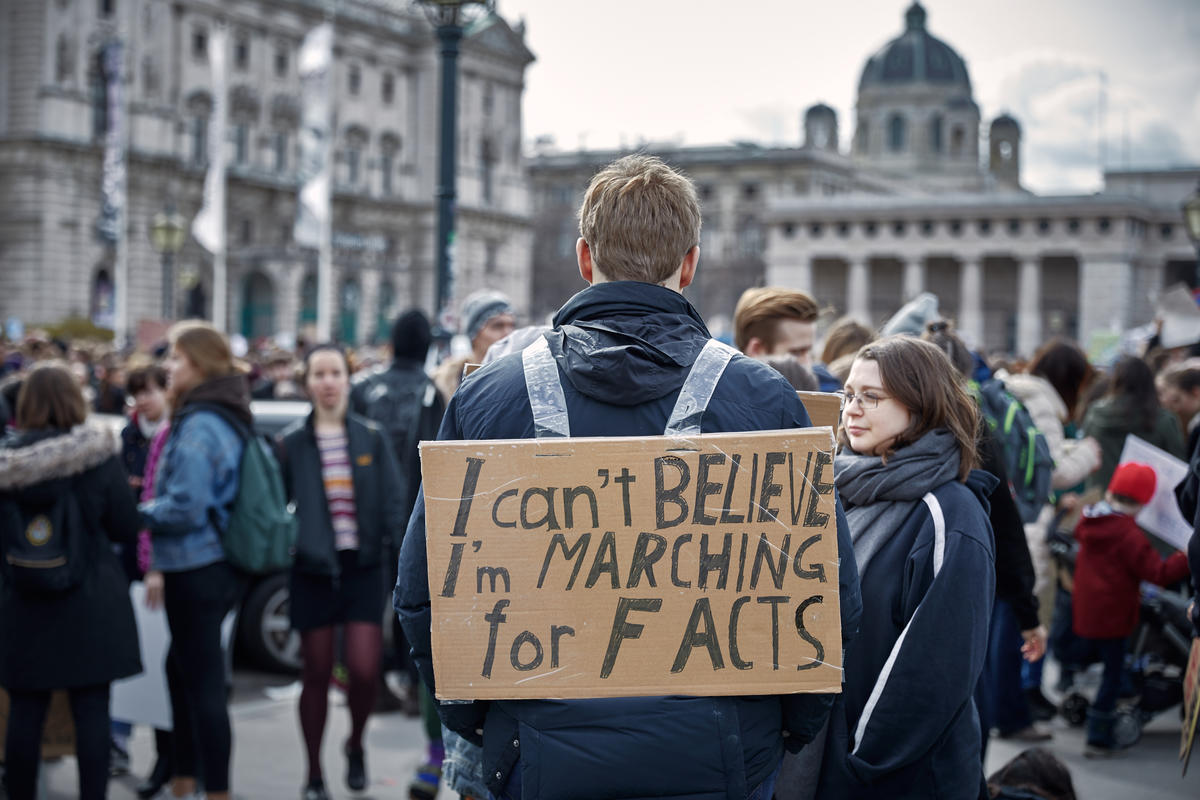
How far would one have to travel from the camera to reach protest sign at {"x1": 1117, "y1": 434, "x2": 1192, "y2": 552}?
6418 mm

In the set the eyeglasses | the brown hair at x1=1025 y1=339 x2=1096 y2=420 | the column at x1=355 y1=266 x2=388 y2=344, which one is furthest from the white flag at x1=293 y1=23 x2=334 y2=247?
the column at x1=355 y1=266 x2=388 y2=344

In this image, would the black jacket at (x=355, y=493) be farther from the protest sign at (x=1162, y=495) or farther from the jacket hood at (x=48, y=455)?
the protest sign at (x=1162, y=495)

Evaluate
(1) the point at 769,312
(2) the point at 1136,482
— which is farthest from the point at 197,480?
(2) the point at 1136,482

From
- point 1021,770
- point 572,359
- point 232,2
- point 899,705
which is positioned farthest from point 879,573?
point 232,2

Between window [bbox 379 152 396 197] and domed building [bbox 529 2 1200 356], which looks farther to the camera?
domed building [bbox 529 2 1200 356]

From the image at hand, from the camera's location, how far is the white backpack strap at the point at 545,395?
2656 millimetres

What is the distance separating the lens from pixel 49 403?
5172mm

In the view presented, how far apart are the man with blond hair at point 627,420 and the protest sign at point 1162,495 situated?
4310mm

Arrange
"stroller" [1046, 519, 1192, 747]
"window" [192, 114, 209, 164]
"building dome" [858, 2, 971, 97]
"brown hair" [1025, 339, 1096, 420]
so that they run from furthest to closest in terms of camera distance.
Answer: "building dome" [858, 2, 971, 97] < "window" [192, 114, 209, 164] < "brown hair" [1025, 339, 1096, 420] < "stroller" [1046, 519, 1192, 747]

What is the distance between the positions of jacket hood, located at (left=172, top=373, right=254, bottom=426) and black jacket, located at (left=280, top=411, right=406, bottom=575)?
1.33 ft

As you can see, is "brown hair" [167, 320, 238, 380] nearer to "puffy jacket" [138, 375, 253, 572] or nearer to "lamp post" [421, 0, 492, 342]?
"puffy jacket" [138, 375, 253, 572]

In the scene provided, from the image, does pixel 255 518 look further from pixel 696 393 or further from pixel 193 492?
pixel 696 393

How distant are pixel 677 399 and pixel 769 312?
9.33 feet

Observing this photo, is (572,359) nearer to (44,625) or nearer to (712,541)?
(712,541)
